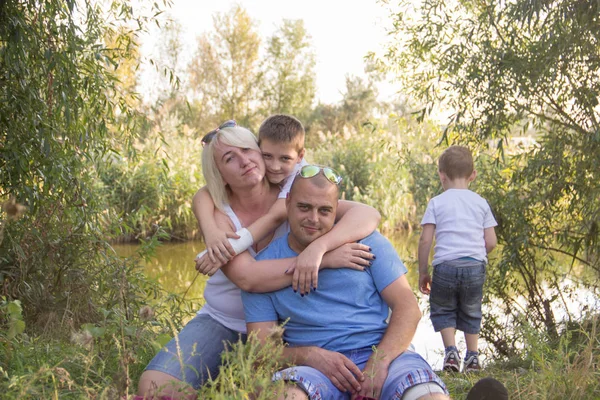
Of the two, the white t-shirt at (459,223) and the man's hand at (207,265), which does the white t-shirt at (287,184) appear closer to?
the man's hand at (207,265)

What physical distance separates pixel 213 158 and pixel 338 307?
3.17 feet

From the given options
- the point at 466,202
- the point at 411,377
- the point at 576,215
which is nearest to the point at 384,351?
the point at 411,377

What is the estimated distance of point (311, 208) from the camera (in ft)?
9.23

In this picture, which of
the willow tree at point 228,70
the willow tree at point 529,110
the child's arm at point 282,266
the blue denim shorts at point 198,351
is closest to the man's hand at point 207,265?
the child's arm at point 282,266

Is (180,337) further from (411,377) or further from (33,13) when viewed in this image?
(33,13)

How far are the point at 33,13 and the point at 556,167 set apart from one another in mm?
4262

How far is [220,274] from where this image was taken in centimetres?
318

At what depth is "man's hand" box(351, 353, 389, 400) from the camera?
2512 millimetres

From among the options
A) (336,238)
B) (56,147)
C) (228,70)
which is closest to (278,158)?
(336,238)

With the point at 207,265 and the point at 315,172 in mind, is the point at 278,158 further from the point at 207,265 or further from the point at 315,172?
the point at 207,265

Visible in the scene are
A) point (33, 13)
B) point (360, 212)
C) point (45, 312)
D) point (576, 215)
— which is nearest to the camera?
point (360, 212)

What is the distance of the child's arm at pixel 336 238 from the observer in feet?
8.80

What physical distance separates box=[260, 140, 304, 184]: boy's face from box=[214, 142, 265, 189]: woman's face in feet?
0.23

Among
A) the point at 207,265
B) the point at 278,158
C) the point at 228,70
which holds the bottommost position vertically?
the point at 207,265
